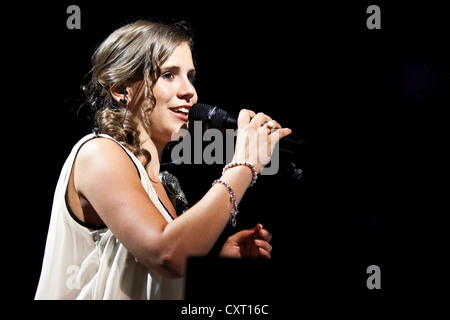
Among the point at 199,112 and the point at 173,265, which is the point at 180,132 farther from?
the point at 173,265

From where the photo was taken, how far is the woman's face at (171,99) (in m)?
1.29

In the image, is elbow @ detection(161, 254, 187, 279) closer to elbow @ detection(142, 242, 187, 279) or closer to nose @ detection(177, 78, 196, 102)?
elbow @ detection(142, 242, 187, 279)

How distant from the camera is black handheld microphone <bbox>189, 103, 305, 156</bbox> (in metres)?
1.12

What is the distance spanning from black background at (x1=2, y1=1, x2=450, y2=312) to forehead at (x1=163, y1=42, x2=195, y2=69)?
47 centimetres

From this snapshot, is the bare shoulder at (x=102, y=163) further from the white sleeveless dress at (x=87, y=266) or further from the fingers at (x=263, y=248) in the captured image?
the fingers at (x=263, y=248)

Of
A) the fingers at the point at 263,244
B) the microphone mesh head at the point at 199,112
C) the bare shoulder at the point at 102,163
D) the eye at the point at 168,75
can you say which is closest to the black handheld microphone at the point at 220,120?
the microphone mesh head at the point at 199,112

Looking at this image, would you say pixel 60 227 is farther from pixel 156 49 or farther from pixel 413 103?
pixel 413 103

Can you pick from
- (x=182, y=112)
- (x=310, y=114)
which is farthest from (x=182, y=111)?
(x=310, y=114)

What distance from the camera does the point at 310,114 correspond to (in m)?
2.02

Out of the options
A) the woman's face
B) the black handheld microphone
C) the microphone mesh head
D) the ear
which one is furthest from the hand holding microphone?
the ear

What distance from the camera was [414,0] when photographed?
1.84 m

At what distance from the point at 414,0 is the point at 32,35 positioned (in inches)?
64.6

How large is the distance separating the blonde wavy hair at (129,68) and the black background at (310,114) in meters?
0.45

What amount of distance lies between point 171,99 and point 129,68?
0.15 m
